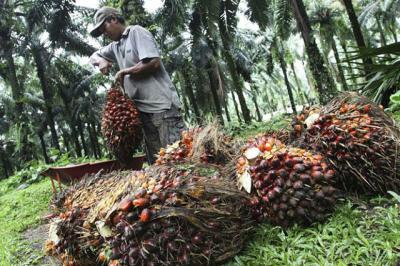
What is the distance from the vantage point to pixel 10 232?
3.81 metres

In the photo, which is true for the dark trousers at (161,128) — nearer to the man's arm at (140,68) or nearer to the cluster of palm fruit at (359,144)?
the man's arm at (140,68)

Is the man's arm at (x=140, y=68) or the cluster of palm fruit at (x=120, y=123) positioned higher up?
the man's arm at (x=140, y=68)

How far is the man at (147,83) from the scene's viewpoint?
10.3 feet

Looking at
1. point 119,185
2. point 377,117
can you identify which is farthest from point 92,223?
point 377,117

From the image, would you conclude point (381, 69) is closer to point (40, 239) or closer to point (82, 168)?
point (82, 168)

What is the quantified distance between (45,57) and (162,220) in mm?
20591

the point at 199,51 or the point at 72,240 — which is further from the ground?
the point at 199,51

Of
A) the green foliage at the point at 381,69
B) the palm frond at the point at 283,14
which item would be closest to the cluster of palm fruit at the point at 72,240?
the green foliage at the point at 381,69

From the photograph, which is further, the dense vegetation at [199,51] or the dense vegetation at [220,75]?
the dense vegetation at [199,51]

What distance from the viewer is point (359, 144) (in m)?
2.00

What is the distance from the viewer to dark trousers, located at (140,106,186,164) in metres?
3.19

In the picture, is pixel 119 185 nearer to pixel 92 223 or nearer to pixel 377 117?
pixel 92 223

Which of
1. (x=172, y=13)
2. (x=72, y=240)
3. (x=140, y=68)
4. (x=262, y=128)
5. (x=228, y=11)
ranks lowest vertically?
(x=72, y=240)

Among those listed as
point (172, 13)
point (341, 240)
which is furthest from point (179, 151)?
Result: point (172, 13)
